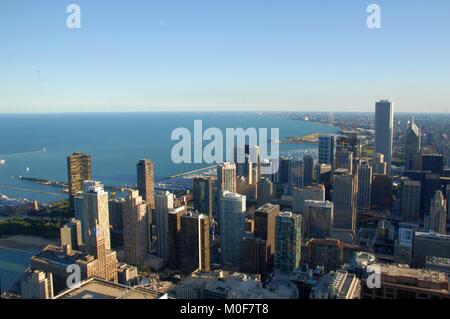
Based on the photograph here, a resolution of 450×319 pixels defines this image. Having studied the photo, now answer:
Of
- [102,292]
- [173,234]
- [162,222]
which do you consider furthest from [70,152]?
[102,292]

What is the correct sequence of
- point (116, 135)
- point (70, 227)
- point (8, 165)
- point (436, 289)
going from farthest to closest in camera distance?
1. point (116, 135)
2. point (8, 165)
3. point (70, 227)
4. point (436, 289)

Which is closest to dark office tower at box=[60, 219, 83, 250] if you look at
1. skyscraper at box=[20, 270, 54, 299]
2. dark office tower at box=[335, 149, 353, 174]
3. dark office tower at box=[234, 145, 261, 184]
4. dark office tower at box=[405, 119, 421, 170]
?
skyscraper at box=[20, 270, 54, 299]

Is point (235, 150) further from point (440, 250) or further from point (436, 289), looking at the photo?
point (436, 289)

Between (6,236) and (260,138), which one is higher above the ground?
(260,138)

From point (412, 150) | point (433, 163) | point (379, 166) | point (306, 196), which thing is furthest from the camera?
point (412, 150)

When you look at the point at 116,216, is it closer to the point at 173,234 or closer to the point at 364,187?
the point at 173,234

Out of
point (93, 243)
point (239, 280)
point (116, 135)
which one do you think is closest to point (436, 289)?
point (239, 280)
